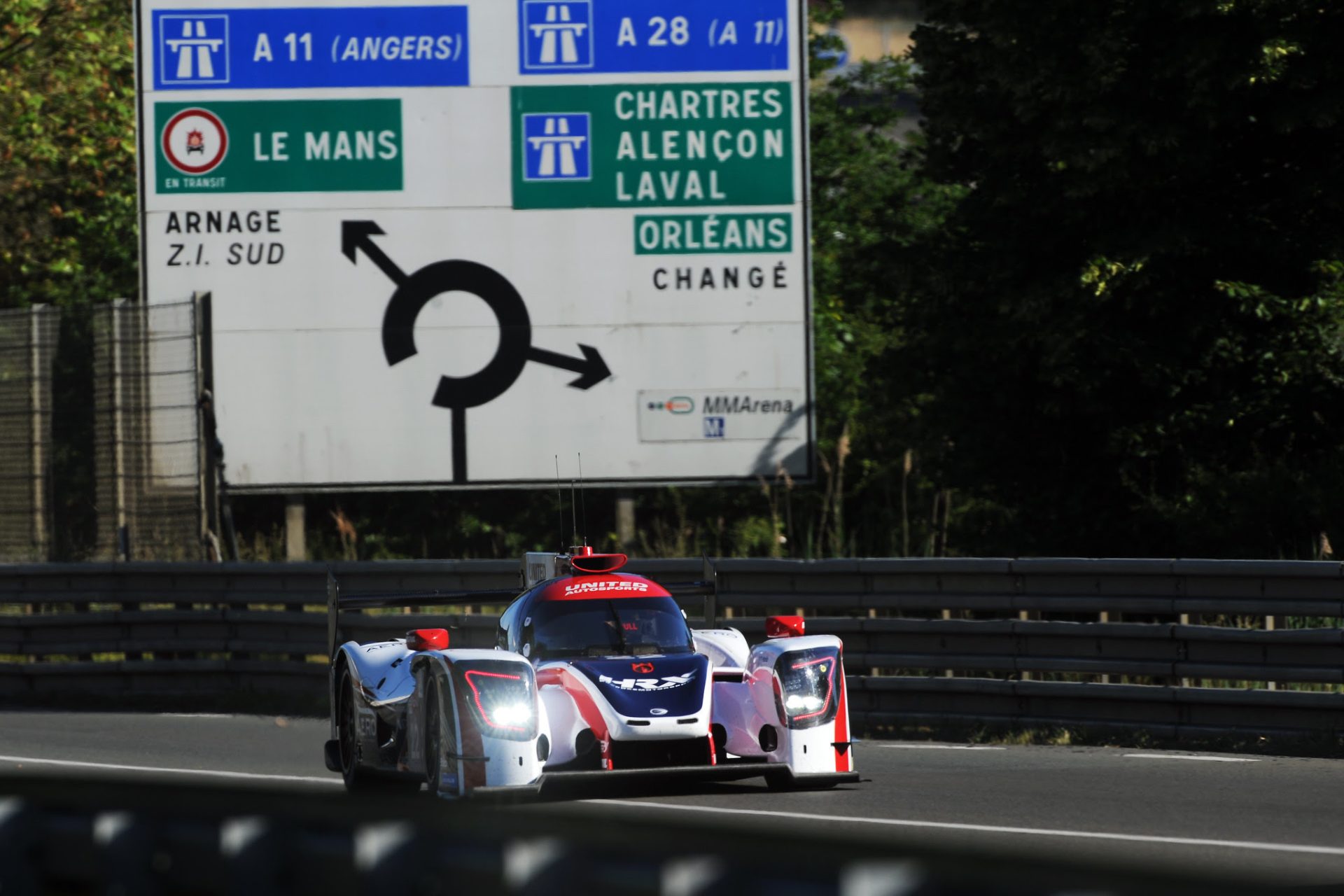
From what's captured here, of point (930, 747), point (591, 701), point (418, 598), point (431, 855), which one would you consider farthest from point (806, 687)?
point (431, 855)

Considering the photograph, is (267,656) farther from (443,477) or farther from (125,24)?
(125,24)

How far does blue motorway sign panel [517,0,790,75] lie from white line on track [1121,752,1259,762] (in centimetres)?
1042

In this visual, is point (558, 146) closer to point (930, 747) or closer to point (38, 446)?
point (38, 446)

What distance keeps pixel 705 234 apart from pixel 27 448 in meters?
6.73

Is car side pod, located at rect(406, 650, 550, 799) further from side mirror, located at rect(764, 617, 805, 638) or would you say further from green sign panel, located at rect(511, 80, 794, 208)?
green sign panel, located at rect(511, 80, 794, 208)

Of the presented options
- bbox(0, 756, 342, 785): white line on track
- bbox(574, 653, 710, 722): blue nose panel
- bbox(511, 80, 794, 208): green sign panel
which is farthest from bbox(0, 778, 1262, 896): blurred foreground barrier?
bbox(511, 80, 794, 208): green sign panel

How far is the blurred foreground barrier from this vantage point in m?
2.54

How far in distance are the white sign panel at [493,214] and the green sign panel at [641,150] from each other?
2 cm

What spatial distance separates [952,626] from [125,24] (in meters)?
21.6

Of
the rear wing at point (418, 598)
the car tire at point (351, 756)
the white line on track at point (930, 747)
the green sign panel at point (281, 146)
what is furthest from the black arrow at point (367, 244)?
the car tire at point (351, 756)

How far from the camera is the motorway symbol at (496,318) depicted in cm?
1952

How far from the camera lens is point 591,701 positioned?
8500 mm

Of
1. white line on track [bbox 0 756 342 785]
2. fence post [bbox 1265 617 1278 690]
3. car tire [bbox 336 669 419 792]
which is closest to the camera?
car tire [bbox 336 669 419 792]

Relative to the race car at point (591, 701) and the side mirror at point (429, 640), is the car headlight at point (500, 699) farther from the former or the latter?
the side mirror at point (429, 640)
